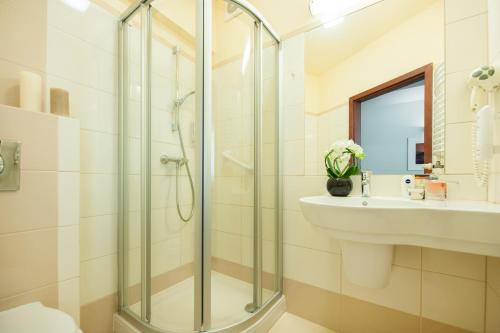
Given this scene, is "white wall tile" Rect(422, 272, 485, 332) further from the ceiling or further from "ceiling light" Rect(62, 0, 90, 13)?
"ceiling light" Rect(62, 0, 90, 13)

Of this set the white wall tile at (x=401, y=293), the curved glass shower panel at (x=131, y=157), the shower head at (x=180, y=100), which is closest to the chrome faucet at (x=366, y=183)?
the white wall tile at (x=401, y=293)

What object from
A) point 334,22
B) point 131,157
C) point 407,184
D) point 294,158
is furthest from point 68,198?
point 334,22

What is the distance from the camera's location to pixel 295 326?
1264 mm

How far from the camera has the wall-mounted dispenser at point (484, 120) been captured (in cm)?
80

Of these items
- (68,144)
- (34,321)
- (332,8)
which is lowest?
(34,321)

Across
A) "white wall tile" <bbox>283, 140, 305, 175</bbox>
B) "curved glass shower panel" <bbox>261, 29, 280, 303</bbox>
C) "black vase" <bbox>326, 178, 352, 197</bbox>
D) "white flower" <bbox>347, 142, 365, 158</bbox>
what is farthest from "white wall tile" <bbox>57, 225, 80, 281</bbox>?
"white flower" <bbox>347, 142, 365, 158</bbox>

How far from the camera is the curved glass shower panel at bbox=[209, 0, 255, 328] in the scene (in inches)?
45.1

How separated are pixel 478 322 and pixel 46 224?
72.6 inches

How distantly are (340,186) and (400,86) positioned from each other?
587mm

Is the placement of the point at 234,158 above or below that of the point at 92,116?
below

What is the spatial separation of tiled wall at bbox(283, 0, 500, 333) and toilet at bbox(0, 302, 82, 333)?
44.1 inches

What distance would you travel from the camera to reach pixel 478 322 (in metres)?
0.91

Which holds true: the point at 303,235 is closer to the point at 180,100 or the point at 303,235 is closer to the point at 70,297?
the point at 180,100

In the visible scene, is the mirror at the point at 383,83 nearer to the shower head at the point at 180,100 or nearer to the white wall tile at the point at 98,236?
the shower head at the point at 180,100
